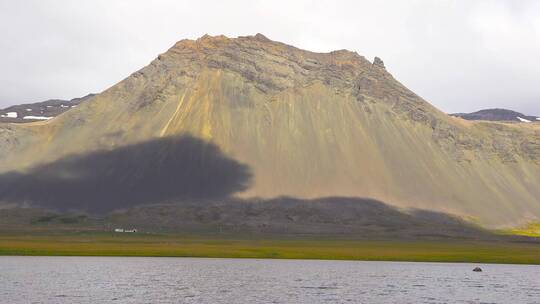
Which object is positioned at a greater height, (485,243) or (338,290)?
(485,243)

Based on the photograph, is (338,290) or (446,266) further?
(446,266)

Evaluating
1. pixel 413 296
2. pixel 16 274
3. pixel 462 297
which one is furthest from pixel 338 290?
pixel 16 274

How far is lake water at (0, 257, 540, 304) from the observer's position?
2505 inches

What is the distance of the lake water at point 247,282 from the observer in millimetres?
63625

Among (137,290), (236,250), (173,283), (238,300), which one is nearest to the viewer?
(238,300)

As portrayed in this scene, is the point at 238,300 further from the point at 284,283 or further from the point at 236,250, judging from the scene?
the point at 236,250

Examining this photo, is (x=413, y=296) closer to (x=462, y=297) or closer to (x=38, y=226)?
(x=462, y=297)

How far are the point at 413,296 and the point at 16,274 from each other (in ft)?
134

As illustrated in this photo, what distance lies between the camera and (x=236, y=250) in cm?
13375

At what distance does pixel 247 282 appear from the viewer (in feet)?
252

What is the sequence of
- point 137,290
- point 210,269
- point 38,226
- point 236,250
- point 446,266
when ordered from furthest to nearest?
1. point 38,226
2. point 236,250
3. point 446,266
4. point 210,269
5. point 137,290

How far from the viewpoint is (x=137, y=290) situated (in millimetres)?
67438

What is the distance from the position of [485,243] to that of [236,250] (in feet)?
248

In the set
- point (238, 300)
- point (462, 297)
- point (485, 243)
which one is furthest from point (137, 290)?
point (485, 243)
